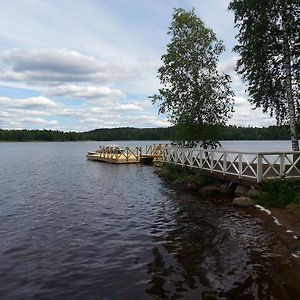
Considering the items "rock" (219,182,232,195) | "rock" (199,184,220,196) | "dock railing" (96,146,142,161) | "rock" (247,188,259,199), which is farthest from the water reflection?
"dock railing" (96,146,142,161)

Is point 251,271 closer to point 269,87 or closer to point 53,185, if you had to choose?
point 269,87

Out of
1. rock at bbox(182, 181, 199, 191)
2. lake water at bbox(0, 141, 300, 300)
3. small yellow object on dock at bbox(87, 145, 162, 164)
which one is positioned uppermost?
small yellow object on dock at bbox(87, 145, 162, 164)

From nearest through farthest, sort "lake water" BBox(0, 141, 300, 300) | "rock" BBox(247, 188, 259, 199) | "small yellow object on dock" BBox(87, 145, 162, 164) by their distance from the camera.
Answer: "lake water" BBox(0, 141, 300, 300)
"rock" BBox(247, 188, 259, 199)
"small yellow object on dock" BBox(87, 145, 162, 164)

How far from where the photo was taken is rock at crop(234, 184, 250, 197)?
1627 centimetres

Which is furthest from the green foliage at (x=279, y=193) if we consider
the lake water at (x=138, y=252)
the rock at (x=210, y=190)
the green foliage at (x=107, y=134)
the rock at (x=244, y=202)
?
the green foliage at (x=107, y=134)

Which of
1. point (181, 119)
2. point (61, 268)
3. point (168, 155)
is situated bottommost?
point (61, 268)

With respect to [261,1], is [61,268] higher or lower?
lower

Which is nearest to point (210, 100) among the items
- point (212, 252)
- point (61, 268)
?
point (212, 252)

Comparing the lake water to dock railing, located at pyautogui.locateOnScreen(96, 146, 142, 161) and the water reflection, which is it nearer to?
the water reflection

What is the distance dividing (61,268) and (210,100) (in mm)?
17907

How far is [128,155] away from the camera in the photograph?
4047 centimetres

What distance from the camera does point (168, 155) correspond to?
2723 cm

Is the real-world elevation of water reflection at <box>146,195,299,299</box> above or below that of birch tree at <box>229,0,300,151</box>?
below

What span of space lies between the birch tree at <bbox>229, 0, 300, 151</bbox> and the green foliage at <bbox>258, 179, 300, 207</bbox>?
13.0ft
